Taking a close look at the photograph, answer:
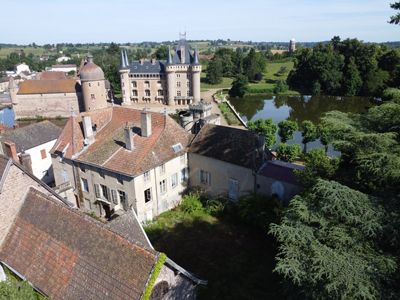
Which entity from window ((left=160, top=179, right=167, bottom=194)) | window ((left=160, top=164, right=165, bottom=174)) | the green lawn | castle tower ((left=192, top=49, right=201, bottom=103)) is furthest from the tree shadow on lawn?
castle tower ((left=192, top=49, right=201, bottom=103))

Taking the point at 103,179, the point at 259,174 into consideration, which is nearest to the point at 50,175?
the point at 103,179

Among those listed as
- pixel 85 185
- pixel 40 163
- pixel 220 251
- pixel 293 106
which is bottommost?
pixel 293 106

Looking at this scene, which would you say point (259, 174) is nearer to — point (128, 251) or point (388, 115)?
point (388, 115)

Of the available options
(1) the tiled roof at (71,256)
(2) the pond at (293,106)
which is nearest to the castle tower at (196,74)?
(2) the pond at (293,106)

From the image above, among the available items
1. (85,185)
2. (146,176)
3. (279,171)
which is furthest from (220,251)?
(85,185)

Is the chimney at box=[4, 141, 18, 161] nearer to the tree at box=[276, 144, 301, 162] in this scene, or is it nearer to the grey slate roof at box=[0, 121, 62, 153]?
the grey slate roof at box=[0, 121, 62, 153]

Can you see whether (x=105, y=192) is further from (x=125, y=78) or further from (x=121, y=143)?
(x=125, y=78)
